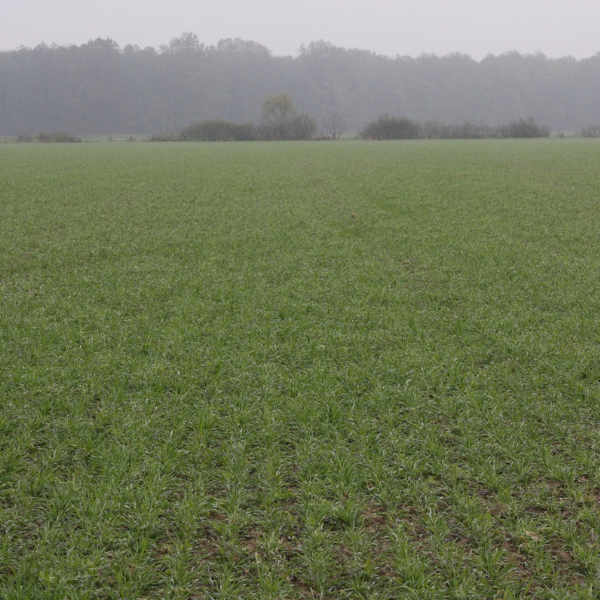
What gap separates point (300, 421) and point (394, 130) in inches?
2669

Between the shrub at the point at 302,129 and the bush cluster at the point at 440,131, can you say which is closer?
the bush cluster at the point at 440,131

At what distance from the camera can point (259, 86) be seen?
447 feet

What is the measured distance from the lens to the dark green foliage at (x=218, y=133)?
6806cm

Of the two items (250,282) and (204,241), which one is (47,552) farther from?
(204,241)

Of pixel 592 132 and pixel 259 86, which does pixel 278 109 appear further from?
pixel 259 86

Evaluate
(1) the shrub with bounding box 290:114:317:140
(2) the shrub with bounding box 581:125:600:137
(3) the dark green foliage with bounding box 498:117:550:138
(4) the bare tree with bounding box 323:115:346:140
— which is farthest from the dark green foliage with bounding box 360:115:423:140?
(2) the shrub with bounding box 581:125:600:137

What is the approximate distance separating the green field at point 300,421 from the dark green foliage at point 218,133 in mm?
62103

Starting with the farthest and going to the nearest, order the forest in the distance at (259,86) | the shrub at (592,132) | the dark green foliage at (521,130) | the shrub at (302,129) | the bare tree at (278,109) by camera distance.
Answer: the forest in the distance at (259,86), the bare tree at (278,109), the shrub at (302,129), the shrub at (592,132), the dark green foliage at (521,130)

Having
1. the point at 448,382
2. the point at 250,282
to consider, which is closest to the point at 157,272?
the point at 250,282

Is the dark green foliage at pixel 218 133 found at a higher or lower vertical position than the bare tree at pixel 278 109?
lower

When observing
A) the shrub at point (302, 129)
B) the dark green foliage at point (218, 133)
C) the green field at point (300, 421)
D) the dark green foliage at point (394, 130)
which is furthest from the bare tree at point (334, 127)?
the green field at point (300, 421)

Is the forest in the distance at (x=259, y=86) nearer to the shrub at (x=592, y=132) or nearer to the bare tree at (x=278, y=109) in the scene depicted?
the bare tree at (x=278, y=109)

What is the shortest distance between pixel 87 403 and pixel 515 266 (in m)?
6.89

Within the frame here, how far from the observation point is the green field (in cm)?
278
